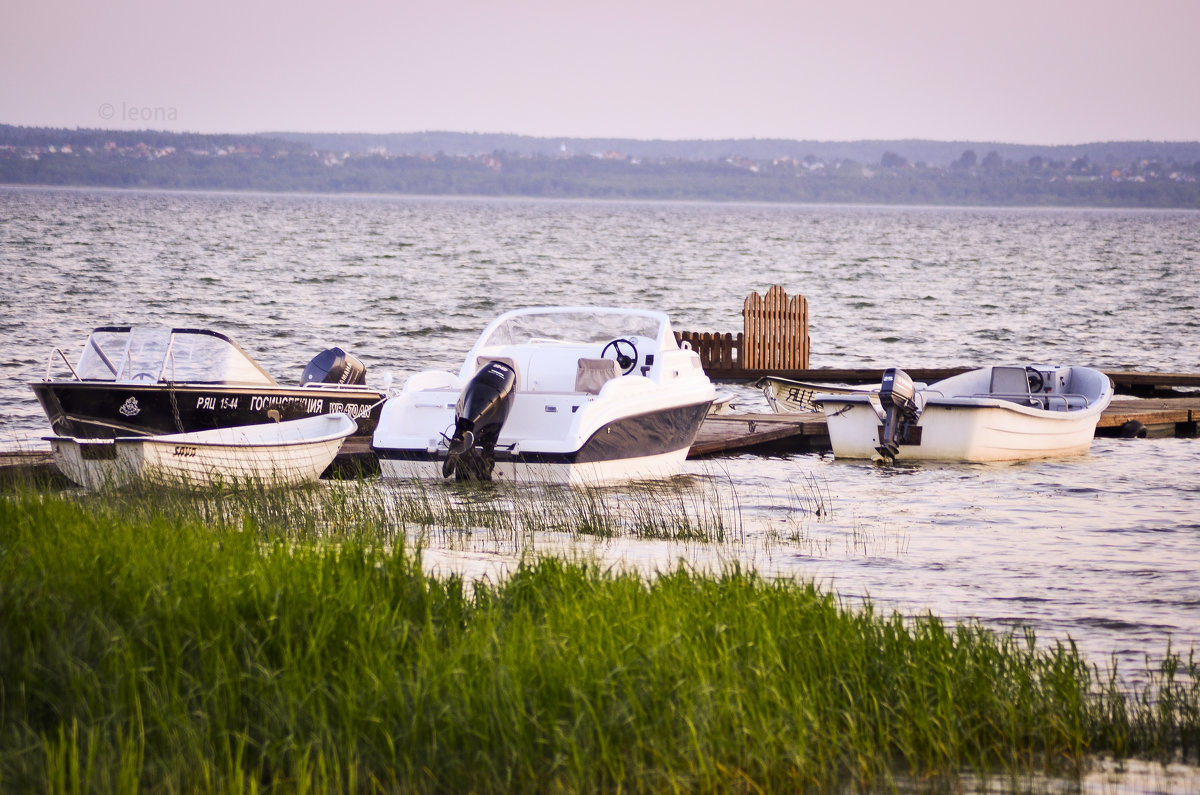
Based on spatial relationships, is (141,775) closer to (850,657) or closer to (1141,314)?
(850,657)

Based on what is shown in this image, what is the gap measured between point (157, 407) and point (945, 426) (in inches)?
339

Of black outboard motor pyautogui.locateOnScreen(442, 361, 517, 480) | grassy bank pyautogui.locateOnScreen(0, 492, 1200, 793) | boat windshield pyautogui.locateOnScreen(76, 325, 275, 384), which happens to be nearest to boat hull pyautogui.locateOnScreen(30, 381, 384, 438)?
boat windshield pyautogui.locateOnScreen(76, 325, 275, 384)

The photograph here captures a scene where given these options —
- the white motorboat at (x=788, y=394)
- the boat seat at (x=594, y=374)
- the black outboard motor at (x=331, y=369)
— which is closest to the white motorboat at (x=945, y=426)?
the white motorboat at (x=788, y=394)

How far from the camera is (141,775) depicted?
4145mm

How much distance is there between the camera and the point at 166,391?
40.9 ft

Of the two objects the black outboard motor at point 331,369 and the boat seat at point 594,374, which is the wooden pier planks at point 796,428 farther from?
the black outboard motor at point 331,369

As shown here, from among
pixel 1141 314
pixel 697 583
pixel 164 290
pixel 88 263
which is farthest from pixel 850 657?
pixel 88 263

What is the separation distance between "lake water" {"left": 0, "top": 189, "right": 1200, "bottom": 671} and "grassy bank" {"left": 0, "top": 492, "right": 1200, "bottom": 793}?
1539 mm

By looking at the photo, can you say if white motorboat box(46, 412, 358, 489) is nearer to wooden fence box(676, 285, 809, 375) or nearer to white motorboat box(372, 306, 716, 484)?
white motorboat box(372, 306, 716, 484)

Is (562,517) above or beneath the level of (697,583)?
beneath

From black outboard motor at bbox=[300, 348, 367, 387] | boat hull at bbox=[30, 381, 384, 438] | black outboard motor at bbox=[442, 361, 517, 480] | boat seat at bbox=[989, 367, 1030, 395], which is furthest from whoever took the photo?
boat seat at bbox=[989, 367, 1030, 395]

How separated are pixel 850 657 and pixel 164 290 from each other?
4089cm

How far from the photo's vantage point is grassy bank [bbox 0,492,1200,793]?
14.4 feet

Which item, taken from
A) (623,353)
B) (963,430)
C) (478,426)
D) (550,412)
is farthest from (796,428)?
(478,426)
